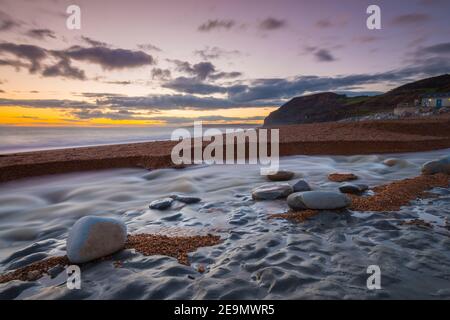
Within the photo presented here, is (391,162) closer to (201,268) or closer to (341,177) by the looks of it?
(341,177)

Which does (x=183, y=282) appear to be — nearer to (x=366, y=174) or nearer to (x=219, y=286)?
(x=219, y=286)

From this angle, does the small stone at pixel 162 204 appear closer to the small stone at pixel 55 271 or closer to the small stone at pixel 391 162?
the small stone at pixel 55 271

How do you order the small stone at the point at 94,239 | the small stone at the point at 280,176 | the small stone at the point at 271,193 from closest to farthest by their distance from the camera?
the small stone at the point at 94,239, the small stone at the point at 271,193, the small stone at the point at 280,176

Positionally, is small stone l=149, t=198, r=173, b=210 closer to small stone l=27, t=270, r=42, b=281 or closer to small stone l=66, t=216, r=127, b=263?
small stone l=66, t=216, r=127, b=263

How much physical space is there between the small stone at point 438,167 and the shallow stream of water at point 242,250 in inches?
73.5

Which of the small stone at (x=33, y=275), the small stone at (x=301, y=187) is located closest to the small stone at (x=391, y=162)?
the small stone at (x=301, y=187)

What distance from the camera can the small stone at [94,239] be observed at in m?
4.32

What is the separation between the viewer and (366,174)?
996 centimetres

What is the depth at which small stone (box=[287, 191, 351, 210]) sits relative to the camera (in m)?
6.03

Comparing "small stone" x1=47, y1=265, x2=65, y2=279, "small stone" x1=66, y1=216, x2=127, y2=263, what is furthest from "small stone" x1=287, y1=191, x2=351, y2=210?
"small stone" x1=47, y1=265, x2=65, y2=279

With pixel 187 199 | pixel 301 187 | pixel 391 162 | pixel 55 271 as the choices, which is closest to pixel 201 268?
pixel 55 271

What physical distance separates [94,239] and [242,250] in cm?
222

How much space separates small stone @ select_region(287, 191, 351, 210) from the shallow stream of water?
24cm

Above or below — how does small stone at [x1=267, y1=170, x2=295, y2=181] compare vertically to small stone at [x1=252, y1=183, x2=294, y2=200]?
above
